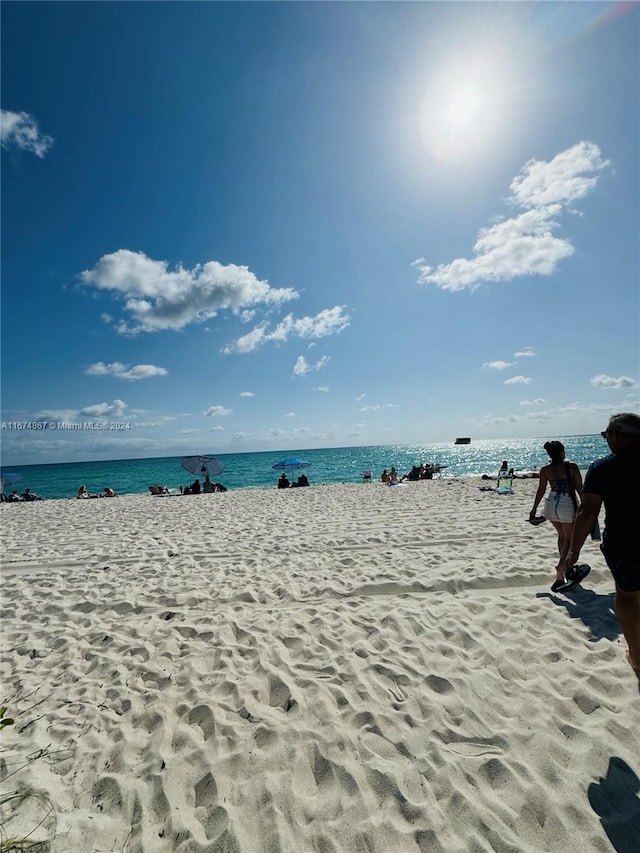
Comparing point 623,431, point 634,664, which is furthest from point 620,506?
point 634,664

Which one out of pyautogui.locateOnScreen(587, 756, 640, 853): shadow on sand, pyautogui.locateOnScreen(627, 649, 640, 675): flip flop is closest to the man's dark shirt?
pyautogui.locateOnScreen(627, 649, 640, 675): flip flop

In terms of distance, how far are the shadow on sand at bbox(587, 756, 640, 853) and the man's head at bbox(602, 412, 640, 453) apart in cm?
225

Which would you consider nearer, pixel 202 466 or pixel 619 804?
pixel 619 804

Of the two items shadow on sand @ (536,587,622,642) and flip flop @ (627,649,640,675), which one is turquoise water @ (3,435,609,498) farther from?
flip flop @ (627,649,640,675)

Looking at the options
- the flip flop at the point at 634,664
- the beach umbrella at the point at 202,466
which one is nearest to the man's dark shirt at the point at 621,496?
the flip flop at the point at 634,664

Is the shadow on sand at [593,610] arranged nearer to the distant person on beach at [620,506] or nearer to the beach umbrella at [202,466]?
the distant person on beach at [620,506]

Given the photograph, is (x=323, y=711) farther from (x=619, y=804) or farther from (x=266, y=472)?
(x=266, y=472)

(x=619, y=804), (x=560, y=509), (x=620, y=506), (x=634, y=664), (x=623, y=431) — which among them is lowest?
(x=619, y=804)

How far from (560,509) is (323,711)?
4144 mm

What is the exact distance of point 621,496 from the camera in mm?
2949

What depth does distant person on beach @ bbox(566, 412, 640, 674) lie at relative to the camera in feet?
9.58

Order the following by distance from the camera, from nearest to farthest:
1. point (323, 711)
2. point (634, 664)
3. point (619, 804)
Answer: point (619, 804) < point (323, 711) < point (634, 664)

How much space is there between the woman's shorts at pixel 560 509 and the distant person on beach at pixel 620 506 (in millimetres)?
2013

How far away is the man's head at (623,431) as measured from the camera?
293 cm
